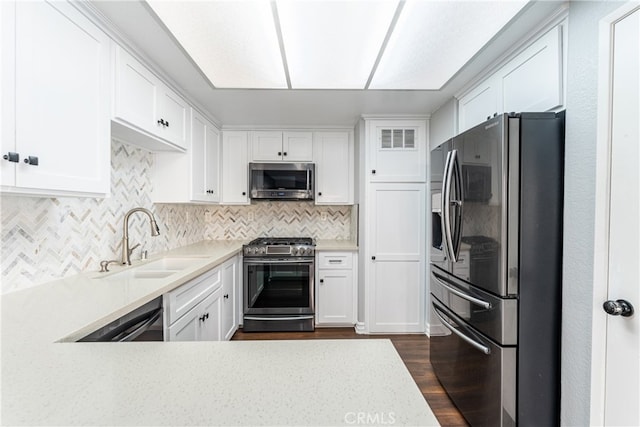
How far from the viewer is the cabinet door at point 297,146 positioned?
3.06 m

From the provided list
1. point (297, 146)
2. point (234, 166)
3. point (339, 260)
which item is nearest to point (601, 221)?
point (339, 260)

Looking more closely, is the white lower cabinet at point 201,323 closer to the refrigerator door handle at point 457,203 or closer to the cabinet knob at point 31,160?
the cabinet knob at point 31,160

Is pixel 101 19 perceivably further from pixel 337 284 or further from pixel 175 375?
pixel 337 284

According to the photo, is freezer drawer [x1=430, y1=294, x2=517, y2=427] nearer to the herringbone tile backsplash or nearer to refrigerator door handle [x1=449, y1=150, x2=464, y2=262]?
refrigerator door handle [x1=449, y1=150, x2=464, y2=262]

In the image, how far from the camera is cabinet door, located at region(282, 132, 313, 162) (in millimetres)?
3061

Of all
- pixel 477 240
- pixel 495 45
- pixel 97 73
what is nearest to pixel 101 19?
pixel 97 73

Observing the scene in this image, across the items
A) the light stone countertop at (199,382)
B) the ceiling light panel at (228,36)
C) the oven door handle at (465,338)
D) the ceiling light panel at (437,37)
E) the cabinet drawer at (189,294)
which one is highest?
the ceiling light panel at (437,37)

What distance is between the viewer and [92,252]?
5.58ft

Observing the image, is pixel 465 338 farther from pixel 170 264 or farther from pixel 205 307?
pixel 170 264

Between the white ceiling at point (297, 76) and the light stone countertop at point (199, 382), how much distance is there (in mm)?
1424

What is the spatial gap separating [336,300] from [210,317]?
131cm

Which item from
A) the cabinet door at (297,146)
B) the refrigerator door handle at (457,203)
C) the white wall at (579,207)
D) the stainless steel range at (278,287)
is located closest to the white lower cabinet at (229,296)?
the stainless steel range at (278,287)

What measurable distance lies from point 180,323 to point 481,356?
1.71 m

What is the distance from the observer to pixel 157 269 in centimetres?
202
